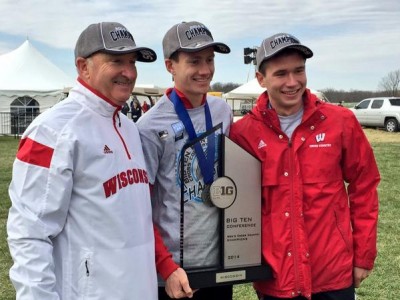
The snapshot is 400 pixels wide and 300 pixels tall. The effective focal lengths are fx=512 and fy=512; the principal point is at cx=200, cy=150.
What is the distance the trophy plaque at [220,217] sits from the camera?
2.62m

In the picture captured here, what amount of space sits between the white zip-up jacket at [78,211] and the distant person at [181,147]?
354 mm

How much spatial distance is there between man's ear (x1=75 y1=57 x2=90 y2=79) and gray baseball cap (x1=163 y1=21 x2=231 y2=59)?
563 mm

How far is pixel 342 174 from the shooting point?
108 inches

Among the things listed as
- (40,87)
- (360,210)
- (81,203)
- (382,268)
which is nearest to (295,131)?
(360,210)

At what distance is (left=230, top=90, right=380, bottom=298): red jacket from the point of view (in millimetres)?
2605

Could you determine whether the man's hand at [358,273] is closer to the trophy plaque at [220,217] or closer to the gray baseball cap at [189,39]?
the trophy plaque at [220,217]

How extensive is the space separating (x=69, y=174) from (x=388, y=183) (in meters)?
9.32

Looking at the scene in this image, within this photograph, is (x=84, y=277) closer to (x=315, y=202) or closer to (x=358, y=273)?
(x=315, y=202)

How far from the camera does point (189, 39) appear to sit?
265 cm

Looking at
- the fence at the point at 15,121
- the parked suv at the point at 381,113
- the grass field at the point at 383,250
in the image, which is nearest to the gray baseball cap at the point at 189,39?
the grass field at the point at 383,250

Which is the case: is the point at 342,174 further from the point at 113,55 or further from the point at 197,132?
the point at 113,55

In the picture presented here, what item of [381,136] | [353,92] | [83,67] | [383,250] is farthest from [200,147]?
[353,92]

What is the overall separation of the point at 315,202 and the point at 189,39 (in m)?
1.06

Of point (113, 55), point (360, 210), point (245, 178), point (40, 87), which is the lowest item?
point (360, 210)
